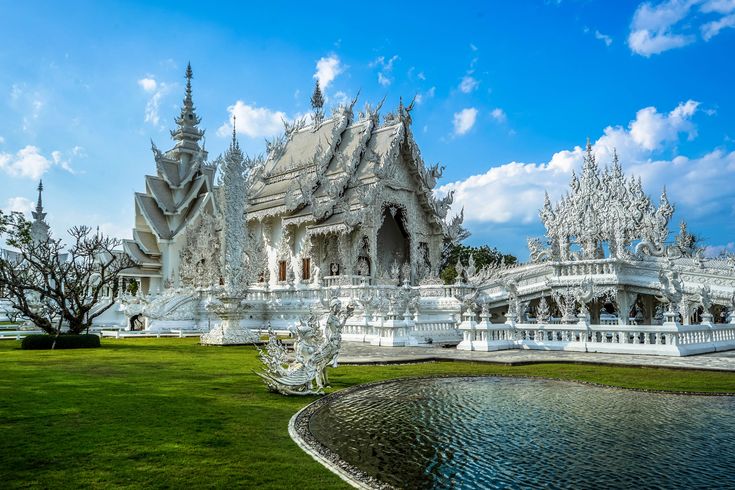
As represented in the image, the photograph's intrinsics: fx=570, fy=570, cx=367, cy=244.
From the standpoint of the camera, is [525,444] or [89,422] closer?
[525,444]

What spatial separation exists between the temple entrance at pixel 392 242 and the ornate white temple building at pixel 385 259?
0.09 m

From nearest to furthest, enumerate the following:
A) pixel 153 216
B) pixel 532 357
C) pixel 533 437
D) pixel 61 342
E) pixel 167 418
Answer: pixel 533 437
pixel 167 418
pixel 532 357
pixel 61 342
pixel 153 216

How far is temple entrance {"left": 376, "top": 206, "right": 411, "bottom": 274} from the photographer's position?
2723 centimetres

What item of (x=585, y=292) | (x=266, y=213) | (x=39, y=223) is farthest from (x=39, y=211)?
(x=585, y=292)

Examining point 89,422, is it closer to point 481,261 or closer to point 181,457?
point 181,457

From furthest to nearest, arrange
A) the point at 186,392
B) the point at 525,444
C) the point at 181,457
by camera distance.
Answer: the point at 186,392, the point at 525,444, the point at 181,457

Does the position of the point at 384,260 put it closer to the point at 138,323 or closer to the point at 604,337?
the point at 138,323

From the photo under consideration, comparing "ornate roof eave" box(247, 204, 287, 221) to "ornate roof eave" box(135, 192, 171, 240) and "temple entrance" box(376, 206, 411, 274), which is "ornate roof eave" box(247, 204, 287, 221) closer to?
"temple entrance" box(376, 206, 411, 274)

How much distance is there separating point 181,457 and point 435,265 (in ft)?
76.8

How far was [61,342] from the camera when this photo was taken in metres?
15.3

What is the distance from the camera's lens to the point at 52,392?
7148 millimetres

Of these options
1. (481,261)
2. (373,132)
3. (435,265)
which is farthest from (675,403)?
(481,261)

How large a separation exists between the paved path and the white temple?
596mm

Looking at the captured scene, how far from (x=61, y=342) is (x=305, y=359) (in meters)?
10.8
